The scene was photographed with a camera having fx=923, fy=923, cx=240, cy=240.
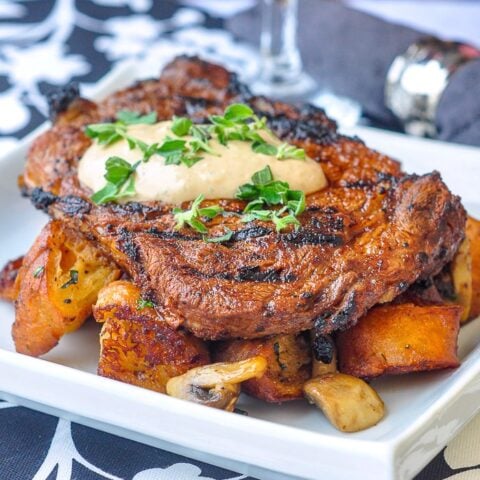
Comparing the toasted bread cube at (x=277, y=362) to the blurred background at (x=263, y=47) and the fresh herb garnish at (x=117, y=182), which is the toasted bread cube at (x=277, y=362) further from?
the blurred background at (x=263, y=47)

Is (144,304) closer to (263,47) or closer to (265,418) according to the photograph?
(265,418)

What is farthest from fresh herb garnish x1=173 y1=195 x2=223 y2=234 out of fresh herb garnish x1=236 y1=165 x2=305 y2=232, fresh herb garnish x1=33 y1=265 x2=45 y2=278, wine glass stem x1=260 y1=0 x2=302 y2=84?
wine glass stem x1=260 y1=0 x2=302 y2=84

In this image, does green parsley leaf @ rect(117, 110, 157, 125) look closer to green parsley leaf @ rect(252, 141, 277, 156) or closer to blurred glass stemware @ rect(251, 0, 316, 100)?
green parsley leaf @ rect(252, 141, 277, 156)

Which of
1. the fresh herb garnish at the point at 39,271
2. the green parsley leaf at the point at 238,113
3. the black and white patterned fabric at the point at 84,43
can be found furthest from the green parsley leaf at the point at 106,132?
the black and white patterned fabric at the point at 84,43

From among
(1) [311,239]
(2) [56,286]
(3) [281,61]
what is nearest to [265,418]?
(1) [311,239]

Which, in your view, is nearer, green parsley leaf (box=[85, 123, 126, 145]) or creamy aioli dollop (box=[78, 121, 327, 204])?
creamy aioli dollop (box=[78, 121, 327, 204])

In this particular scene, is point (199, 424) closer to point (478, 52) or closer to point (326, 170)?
point (326, 170)
